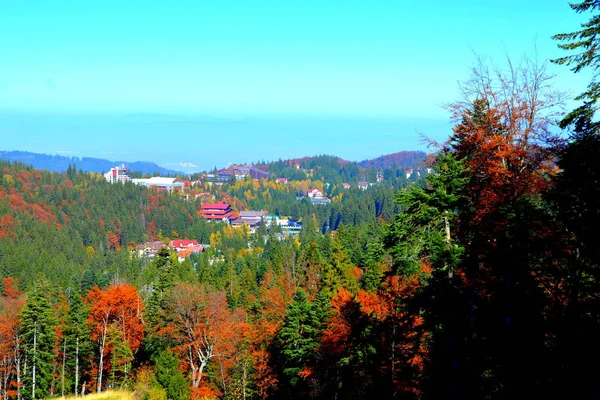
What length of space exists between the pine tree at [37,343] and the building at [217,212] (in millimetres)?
110205

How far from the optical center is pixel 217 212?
142 meters

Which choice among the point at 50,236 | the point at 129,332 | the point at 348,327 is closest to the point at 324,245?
the point at 129,332

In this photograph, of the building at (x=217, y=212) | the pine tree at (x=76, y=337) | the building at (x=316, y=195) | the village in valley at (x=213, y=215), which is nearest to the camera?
the pine tree at (x=76, y=337)

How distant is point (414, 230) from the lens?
12.3 m

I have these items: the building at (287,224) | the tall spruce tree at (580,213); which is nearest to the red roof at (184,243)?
the building at (287,224)

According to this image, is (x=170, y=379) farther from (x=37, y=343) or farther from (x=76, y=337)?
(x=76, y=337)

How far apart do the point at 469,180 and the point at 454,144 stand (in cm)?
153

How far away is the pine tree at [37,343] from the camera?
2628cm

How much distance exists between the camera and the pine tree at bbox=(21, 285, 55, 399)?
86.2ft

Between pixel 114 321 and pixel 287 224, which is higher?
→ pixel 287 224

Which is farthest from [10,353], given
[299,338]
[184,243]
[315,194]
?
[315,194]

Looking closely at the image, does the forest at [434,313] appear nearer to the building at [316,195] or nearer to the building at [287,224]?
the building at [287,224]

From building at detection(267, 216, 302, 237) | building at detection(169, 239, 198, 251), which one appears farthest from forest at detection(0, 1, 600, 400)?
building at detection(267, 216, 302, 237)

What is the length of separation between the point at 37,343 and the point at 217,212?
11590 centimetres
